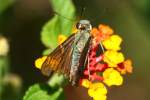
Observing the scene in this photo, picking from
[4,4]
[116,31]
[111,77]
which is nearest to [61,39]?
[111,77]

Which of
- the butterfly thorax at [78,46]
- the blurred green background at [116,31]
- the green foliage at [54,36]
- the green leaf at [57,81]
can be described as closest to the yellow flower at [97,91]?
the butterfly thorax at [78,46]

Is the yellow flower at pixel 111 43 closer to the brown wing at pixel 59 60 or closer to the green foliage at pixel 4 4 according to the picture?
the brown wing at pixel 59 60

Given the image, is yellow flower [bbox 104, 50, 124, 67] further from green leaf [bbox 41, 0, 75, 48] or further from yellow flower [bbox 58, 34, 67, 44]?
green leaf [bbox 41, 0, 75, 48]

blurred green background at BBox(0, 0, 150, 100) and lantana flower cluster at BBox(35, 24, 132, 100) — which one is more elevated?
blurred green background at BBox(0, 0, 150, 100)

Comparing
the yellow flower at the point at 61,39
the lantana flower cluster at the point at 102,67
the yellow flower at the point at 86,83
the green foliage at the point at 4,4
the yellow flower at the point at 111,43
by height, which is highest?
the green foliage at the point at 4,4

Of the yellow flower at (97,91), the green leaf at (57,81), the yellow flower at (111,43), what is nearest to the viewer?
the yellow flower at (97,91)

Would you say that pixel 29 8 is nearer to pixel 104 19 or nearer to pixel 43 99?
pixel 104 19

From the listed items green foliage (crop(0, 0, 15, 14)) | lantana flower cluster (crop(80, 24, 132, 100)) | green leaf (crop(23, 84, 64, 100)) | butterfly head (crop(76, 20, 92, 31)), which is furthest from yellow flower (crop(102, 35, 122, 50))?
green foliage (crop(0, 0, 15, 14))
